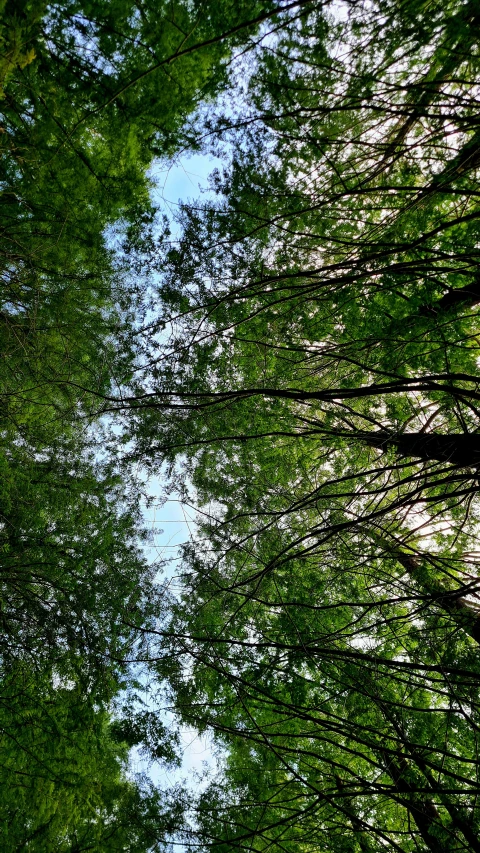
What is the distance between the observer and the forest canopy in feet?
10.2

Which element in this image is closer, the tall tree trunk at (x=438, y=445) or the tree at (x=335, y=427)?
the tree at (x=335, y=427)

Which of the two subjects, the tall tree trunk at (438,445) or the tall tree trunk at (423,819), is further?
the tall tree trunk at (438,445)

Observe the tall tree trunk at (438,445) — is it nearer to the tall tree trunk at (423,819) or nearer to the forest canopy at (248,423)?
the forest canopy at (248,423)

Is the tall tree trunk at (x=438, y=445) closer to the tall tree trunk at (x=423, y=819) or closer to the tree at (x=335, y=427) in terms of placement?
the tree at (x=335, y=427)

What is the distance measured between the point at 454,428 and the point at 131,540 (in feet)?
14.5

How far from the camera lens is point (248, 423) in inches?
229

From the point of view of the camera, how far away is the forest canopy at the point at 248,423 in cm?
310

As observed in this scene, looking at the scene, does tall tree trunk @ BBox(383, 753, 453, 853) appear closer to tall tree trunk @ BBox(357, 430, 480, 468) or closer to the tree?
the tree

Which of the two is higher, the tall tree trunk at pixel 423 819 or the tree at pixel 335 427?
the tree at pixel 335 427

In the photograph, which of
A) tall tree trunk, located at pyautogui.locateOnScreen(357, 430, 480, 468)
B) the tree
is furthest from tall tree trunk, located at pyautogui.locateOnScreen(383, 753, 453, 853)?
tall tree trunk, located at pyautogui.locateOnScreen(357, 430, 480, 468)

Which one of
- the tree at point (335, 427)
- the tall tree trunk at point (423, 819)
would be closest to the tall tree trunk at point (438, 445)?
the tree at point (335, 427)

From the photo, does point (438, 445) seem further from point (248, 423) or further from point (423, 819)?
point (423, 819)

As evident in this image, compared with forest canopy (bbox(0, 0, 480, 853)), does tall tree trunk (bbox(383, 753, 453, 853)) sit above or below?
below

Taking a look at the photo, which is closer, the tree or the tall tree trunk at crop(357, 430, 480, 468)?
the tree
